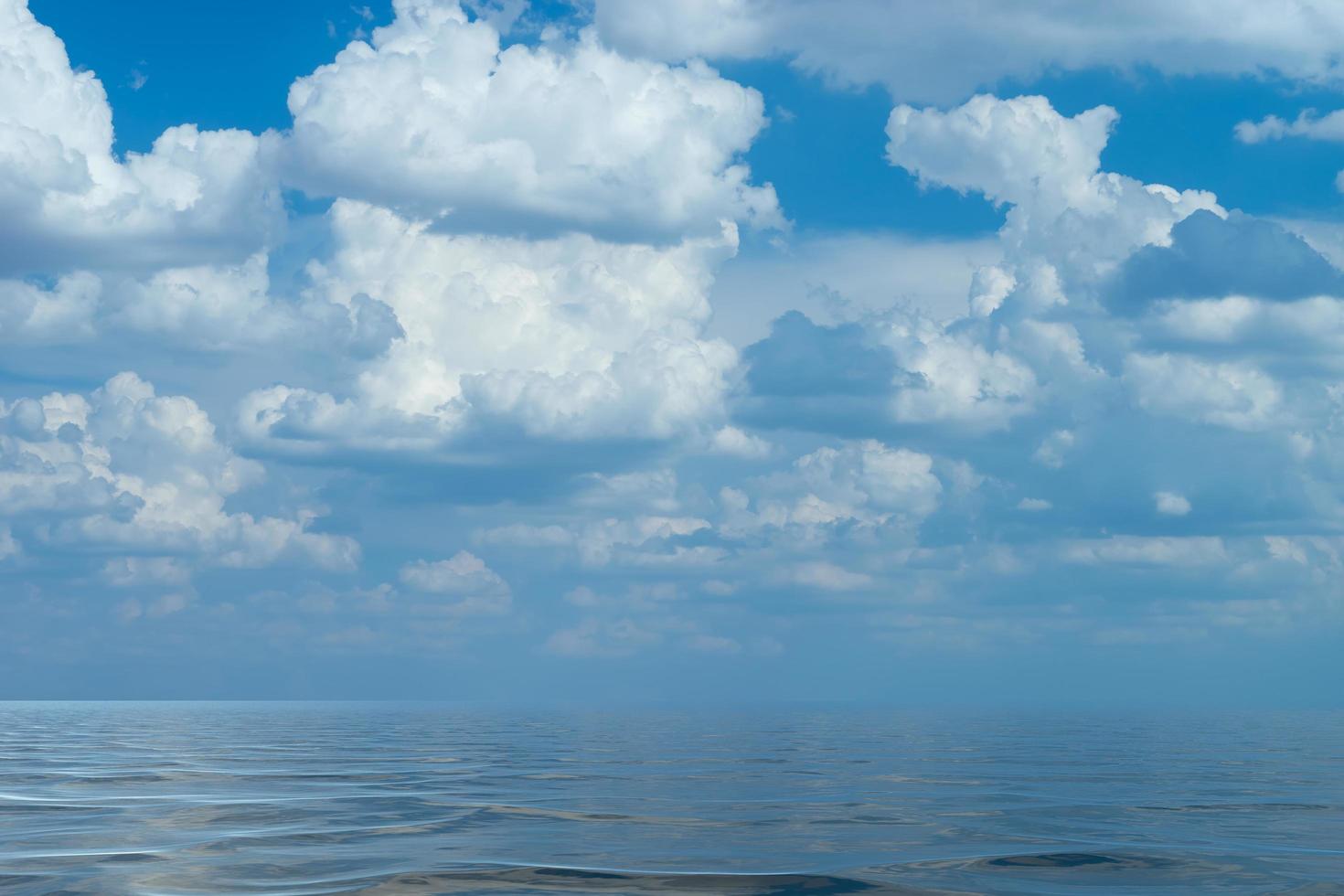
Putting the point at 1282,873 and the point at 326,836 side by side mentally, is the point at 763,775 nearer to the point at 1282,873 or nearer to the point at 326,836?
the point at 326,836

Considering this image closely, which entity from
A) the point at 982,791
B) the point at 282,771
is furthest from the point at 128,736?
the point at 982,791

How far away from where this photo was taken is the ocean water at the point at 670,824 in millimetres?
20984

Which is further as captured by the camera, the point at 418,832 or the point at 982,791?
the point at 982,791

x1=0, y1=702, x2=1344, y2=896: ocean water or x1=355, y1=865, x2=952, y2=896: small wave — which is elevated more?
x1=355, y1=865, x2=952, y2=896: small wave

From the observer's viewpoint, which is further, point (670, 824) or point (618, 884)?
point (670, 824)

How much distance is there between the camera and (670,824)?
95.8ft

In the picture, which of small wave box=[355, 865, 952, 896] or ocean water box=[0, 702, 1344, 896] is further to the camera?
ocean water box=[0, 702, 1344, 896]

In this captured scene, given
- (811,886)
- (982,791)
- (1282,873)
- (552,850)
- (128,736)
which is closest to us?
(811,886)

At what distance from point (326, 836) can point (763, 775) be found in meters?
22.7

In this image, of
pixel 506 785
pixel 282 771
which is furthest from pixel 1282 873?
pixel 282 771

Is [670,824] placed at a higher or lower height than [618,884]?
lower

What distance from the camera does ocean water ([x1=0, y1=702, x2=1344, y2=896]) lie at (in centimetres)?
2098

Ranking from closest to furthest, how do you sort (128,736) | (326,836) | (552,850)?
(552,850)
(326,836)
(128,736)

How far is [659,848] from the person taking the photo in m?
24.8
